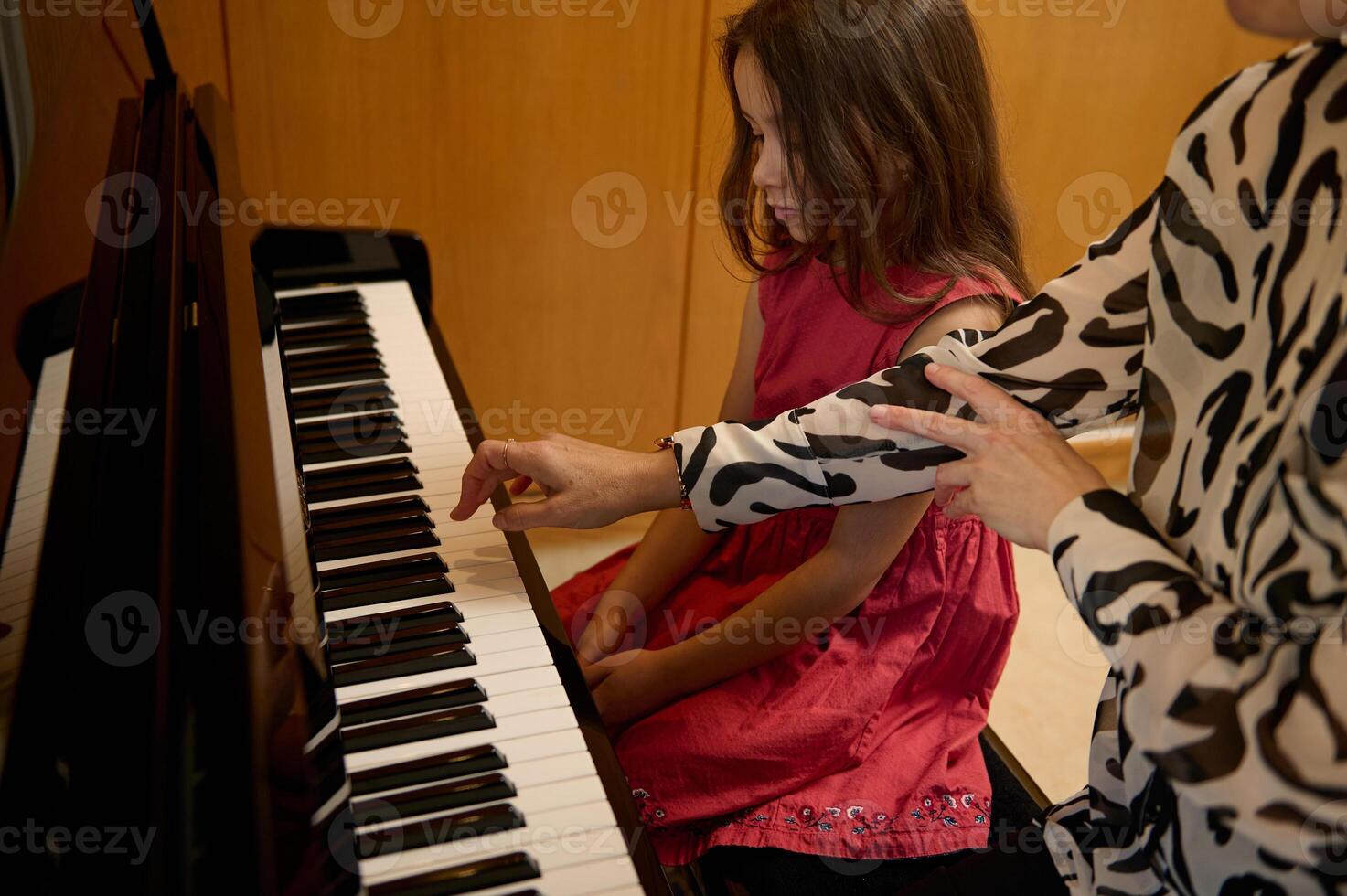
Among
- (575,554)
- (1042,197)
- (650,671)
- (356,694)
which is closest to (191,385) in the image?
(356,694)

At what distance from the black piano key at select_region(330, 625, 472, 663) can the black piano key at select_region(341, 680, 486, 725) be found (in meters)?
0.05

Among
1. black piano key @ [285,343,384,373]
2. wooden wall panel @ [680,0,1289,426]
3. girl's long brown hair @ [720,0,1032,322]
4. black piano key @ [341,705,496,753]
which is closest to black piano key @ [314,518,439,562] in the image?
black piano key @ [341,705,496,753]

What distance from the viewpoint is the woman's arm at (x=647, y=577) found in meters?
1.37

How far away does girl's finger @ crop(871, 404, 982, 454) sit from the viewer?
0.94 metres

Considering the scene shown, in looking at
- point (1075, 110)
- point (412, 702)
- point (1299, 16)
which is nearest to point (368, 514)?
point (412, 702)

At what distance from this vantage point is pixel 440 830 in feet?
2.64

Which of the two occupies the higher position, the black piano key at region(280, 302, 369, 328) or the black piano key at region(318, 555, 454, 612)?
the black piano key at region(280, 302, 369, 328)

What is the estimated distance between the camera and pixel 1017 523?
0.87m

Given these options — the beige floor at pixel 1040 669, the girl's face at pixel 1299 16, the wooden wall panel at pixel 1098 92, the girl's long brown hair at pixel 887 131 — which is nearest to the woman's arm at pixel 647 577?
the girl's long brown hair at pixel 887 131

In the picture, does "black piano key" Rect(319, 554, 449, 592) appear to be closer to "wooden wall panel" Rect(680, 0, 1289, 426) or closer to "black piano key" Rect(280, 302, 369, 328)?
"black piano key" Rect(280, 302, 369, 328)

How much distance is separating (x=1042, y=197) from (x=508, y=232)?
1375 mm

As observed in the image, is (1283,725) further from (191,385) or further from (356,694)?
(191,385)

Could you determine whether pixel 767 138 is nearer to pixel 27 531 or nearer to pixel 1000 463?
pixel 1000 463

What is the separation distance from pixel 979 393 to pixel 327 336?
0.88 metres
